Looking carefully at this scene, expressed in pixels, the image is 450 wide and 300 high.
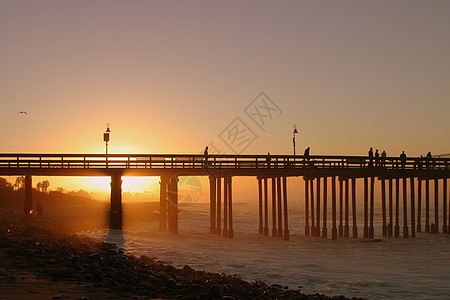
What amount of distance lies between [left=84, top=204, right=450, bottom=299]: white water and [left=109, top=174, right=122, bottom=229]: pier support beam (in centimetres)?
122

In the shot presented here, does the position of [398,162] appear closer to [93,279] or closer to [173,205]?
[173,205]

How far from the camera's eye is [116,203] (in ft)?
95.0

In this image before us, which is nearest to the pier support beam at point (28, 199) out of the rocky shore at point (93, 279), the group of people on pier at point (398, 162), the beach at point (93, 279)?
the rocky shore at point (93, 279)

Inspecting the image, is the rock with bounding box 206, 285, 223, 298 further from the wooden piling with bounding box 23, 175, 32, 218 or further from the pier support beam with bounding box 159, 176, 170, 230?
the pier support beam with bounding box 159, 176, 170, 230

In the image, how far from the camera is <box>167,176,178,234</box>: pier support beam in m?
31.6

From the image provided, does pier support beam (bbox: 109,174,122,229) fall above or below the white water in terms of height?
above

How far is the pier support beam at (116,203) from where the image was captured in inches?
1135

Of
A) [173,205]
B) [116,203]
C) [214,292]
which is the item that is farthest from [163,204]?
[214,292]

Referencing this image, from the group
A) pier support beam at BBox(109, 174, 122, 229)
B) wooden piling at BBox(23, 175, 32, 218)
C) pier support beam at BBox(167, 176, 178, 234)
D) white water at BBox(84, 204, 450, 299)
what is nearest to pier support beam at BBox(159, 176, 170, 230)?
pier support beam at BBox(167, 176, 178, 234)

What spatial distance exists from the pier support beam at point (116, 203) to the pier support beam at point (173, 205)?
362 centimetres

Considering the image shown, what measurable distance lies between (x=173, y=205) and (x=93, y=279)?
19251 mm

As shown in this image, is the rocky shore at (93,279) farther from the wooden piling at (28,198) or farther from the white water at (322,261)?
the wooden piling at (28,198)

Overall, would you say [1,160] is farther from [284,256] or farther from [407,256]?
[407,256]

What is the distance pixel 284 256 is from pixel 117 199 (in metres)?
10.1
